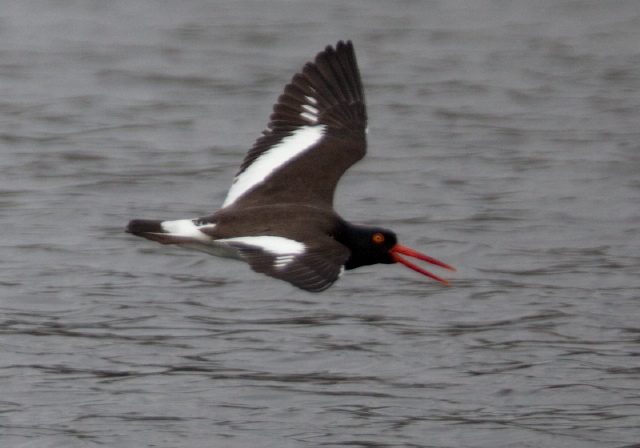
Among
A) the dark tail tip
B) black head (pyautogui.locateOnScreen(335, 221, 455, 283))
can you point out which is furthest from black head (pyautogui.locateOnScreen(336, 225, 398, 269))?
the dark tail tip

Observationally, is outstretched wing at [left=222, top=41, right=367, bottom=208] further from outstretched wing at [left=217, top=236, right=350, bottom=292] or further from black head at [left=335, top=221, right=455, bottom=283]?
outstretched wing at [left=217, top=236, right=350, bottom=292]

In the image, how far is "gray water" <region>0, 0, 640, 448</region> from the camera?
6.83m

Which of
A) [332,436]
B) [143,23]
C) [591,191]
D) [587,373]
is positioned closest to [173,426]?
[332,436]

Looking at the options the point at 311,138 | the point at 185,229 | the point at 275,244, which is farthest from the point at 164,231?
the point at 311,138

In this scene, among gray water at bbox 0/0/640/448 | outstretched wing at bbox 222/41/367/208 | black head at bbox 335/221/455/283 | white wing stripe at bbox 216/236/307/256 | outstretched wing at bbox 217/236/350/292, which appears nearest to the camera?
outstretched wing at bbox 217/236/350/292

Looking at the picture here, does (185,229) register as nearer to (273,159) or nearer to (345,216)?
(273,159)

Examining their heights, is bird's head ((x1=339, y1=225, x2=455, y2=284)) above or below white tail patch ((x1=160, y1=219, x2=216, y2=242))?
below

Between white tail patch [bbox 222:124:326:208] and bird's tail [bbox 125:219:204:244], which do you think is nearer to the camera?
bird's tail [bbox 125:219:204:244]

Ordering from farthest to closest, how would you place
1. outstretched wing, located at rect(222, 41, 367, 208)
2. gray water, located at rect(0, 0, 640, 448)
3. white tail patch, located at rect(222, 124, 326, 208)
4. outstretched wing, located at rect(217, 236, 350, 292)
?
white tail patch, located at rect(222, 124, 326, 208) → outstretched wing, located at rect(222, 41, 367, 208) → gray water, located at rect(0, 0, 640, 448) → outstretched wing, located at rect(217, 236, 350, 292)

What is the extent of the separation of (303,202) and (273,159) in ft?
1.56

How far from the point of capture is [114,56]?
51.4 feet

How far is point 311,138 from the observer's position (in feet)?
27.0

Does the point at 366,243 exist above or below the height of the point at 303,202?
below

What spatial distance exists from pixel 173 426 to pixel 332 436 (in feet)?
2.48
